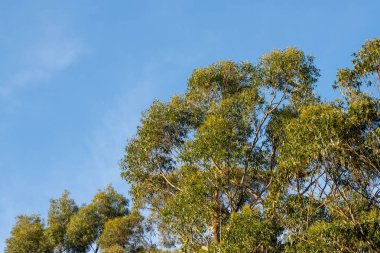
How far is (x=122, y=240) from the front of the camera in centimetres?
4769

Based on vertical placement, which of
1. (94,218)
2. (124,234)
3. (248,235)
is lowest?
(248,235)

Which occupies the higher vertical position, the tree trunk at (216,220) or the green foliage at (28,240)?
the green foliage at (28,240)

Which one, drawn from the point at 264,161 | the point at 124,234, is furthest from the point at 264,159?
the point at 124,234

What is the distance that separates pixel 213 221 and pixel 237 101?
8230 millimetres

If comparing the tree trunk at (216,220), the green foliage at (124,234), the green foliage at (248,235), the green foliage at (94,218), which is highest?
the green foliage at (94,218)

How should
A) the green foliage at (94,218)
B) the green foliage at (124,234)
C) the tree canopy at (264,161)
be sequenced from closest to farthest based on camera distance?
the tree canopy at (264,161)
the green foliage at (124,234)
the green foliage at (94,218)

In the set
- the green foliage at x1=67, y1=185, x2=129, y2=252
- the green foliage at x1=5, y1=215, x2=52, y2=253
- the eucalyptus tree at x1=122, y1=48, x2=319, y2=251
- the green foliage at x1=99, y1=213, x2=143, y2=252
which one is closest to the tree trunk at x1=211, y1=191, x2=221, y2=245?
the eucalyptus tree at x1=122, y1=48, x2=319, y2=251

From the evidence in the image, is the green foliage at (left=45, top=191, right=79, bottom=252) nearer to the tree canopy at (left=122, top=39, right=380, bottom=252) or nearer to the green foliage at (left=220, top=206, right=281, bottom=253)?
the tree canopy at (left=122, top=39, right=380, bottom=252)

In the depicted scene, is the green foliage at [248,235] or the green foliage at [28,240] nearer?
the green foliage at [248,235]

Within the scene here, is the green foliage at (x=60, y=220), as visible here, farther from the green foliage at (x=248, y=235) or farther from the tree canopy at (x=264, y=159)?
the green foliage at (x=248, y=235)

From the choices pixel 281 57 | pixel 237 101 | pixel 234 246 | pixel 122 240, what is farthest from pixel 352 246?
pixel 122 240

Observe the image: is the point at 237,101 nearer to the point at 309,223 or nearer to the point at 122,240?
the point at 309,223

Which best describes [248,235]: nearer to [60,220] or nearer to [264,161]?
[264,161]

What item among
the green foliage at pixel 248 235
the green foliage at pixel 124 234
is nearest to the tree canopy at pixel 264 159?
the green foliage at pixel 248 235
